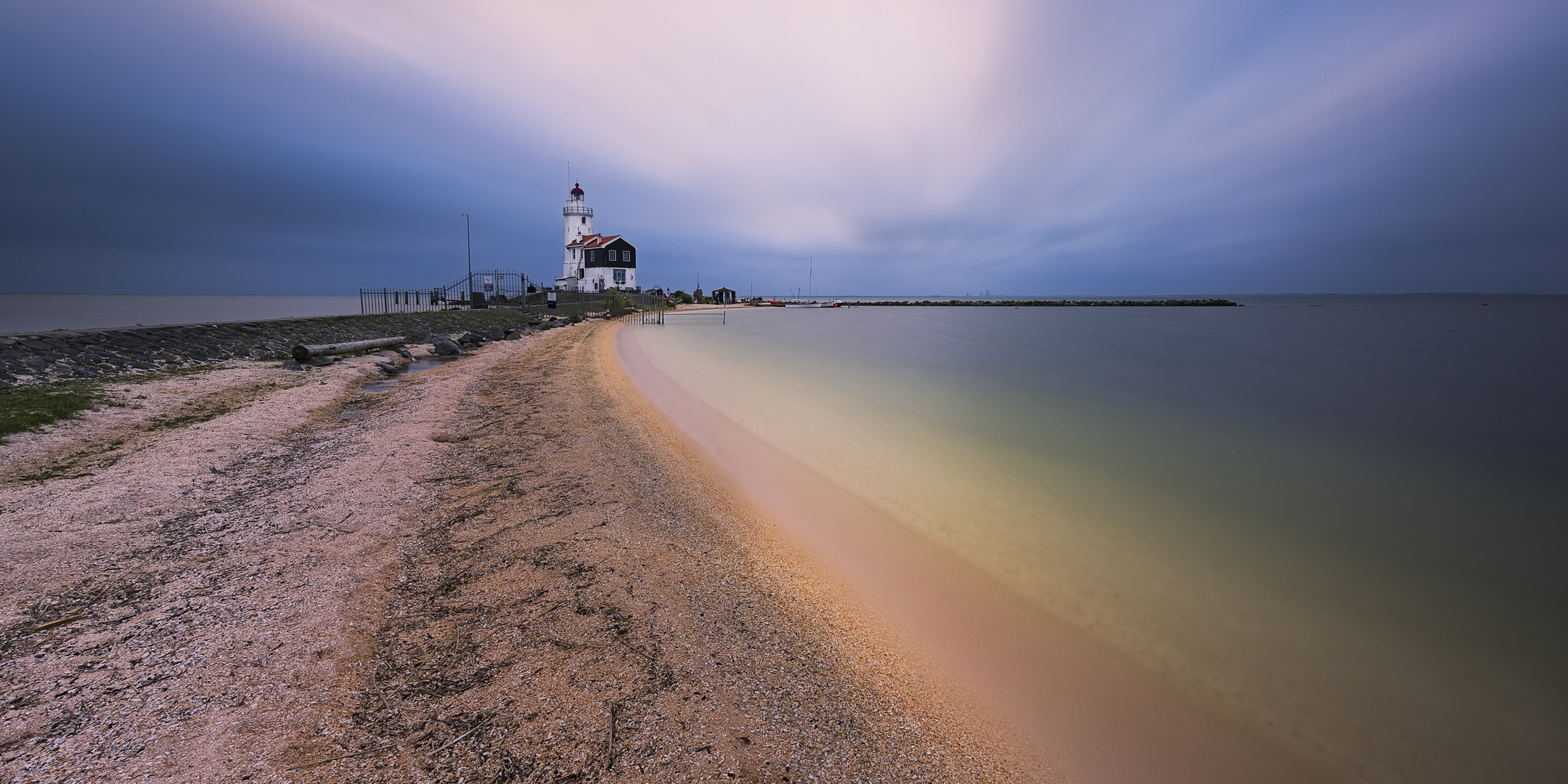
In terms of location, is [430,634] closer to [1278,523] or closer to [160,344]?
[1278,523]

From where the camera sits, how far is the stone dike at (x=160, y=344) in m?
10.5

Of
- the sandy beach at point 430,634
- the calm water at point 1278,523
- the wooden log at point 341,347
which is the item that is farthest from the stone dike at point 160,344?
the calm water at point 1278,523

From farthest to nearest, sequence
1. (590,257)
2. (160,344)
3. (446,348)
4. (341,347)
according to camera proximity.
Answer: (590,257)
(446,348)
(341,347)
(160,344)

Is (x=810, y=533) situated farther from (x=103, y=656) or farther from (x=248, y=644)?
(x=103, y=656)

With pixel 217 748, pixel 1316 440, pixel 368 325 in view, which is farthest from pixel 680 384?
pixel 368 325

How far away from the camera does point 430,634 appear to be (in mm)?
3193

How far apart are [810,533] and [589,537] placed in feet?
7.01

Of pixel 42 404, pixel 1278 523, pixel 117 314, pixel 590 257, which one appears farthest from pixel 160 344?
pixel 590 257

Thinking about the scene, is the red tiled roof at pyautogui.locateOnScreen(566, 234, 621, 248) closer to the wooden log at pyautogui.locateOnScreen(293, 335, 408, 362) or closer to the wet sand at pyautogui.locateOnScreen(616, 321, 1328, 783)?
the wooden log at pyautogui.locateOnScreen(293, 335, 408, 362)

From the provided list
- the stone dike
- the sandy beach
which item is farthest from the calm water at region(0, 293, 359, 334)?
the sandy beach

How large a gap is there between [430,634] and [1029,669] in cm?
382

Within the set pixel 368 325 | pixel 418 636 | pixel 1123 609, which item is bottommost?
pixel 1123 609

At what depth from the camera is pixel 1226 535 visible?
590 centimetres

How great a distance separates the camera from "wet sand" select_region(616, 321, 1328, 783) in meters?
2.88
